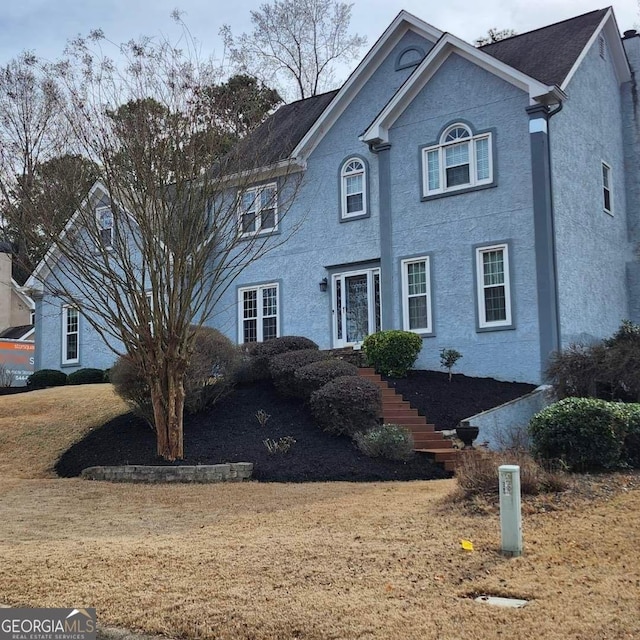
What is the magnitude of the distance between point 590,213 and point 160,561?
608 inches

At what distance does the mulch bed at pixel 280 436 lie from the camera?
1309 cm

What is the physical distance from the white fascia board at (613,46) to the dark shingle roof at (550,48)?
110 mm

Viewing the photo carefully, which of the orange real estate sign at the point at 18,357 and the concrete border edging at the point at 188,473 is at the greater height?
the orange real estate sign at the point at 18,357

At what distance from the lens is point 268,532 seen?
27.8 feet

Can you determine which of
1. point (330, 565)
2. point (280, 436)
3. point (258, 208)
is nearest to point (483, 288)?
point (258, 208)

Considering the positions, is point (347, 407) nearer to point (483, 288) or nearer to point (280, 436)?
point (280, 436)

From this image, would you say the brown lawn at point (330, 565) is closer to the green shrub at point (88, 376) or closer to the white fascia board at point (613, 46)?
the white fascia board at point (613, 46)

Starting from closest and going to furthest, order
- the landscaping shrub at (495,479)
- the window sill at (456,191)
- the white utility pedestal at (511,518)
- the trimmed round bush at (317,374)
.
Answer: the white utility pedestal at (511,518)
the landscaping shrub at (495,479)
the trimmed round bush at (317,374)
the window sill at (456,191)

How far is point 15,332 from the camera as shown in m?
40.0

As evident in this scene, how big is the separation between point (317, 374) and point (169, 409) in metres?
3.27

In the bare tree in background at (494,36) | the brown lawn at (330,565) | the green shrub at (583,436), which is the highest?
the bare tree in background at (494,36)

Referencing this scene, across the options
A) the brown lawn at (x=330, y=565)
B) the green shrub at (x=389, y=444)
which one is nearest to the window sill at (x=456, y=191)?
the green shrub at (x=389, y=444)

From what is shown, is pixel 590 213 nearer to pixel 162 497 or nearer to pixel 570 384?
pixel 570 384

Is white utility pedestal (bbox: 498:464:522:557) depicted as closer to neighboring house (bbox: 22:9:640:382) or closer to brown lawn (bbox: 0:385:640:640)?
brown lawn (bbox: 0:385:640:640)
